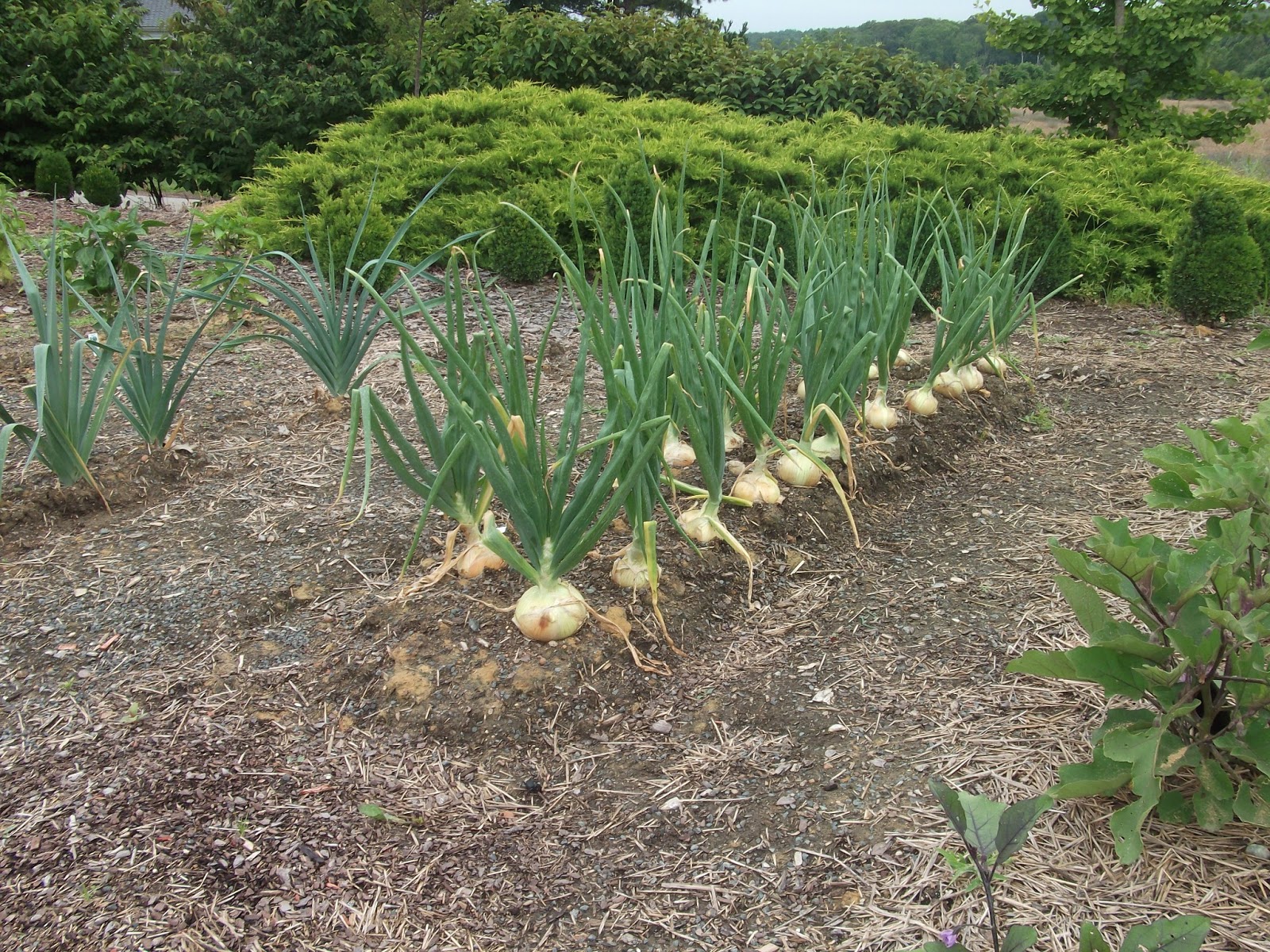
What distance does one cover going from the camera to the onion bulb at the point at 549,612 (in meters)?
2.03

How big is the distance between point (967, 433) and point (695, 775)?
2026 millimetres

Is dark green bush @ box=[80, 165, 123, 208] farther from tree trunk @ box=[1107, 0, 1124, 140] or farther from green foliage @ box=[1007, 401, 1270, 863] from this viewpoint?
tree trunk @ box=[1107, 0, 1124, 140]

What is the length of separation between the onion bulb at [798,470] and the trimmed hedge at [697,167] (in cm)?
224

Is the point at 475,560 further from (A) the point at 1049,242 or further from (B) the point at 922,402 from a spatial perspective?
(A) the point at 1049,242

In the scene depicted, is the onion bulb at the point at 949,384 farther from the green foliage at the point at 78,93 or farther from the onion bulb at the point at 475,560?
the green foliage at the point at 78,93

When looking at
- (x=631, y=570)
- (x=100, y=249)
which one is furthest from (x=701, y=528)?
(x=100, y=249)

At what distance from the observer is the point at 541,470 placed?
194 cm

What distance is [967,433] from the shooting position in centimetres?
335

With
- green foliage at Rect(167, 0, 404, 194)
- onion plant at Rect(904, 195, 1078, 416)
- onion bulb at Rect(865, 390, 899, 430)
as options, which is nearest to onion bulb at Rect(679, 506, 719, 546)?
onion bulb at Rect(865, 390, 899, 430)

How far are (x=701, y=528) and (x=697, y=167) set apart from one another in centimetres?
371

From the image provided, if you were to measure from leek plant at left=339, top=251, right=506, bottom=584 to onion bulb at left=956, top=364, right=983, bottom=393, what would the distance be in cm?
199

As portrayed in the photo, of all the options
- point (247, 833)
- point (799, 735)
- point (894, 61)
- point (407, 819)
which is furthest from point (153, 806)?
point (894, 61)

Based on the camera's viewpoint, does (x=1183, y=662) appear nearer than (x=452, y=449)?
Yes

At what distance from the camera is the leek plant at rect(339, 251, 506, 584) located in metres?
1.89
